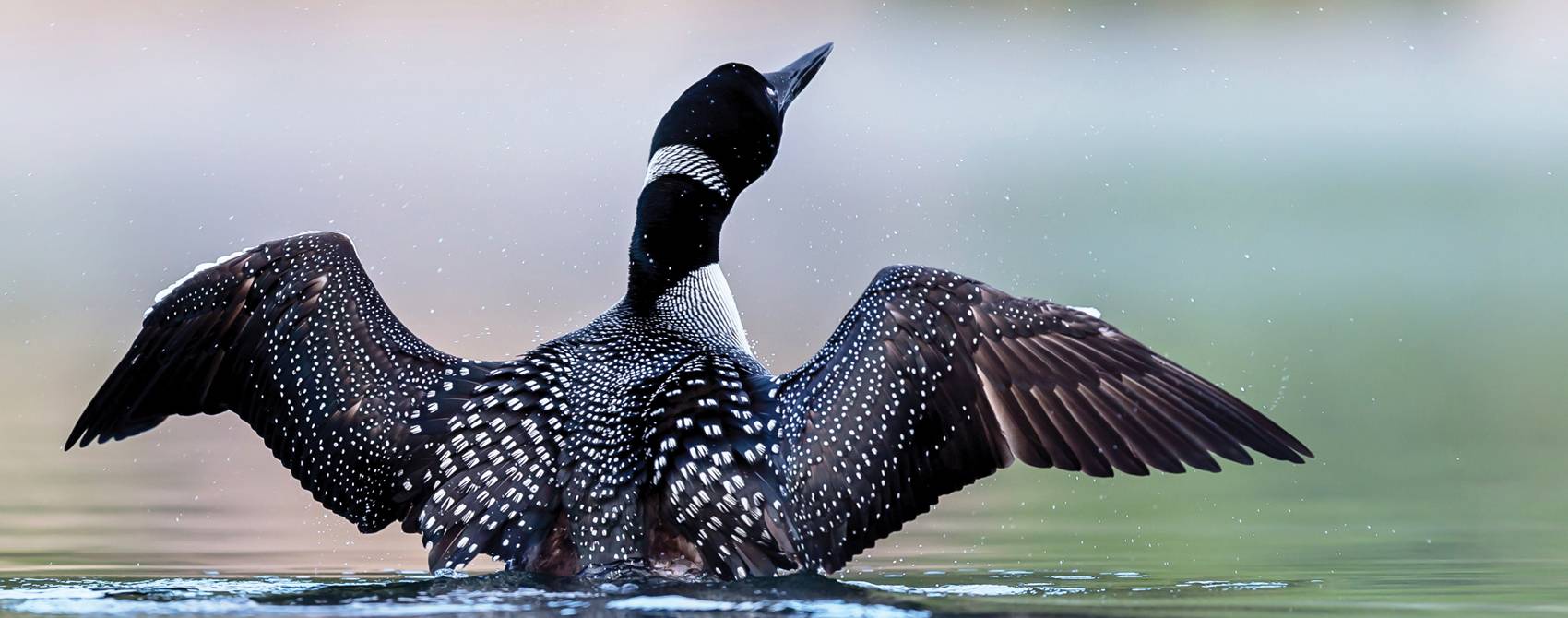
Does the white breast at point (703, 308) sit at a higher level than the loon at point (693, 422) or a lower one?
higher

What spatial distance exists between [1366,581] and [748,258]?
53.1 feet

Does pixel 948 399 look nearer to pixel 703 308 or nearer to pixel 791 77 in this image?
pixel 703 308

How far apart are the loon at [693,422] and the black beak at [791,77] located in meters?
1.17

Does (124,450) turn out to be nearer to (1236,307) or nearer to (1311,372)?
(1311,372)

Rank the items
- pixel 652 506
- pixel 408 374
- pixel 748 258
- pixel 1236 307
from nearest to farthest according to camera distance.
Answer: pixel 652 506, pixel 408 374, pixel 1236 307, pixel 748 258

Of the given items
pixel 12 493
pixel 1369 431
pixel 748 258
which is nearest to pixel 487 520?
pixel 12 493

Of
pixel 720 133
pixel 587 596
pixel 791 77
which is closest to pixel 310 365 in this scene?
pixel 587 596

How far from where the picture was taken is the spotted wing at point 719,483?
4586 millimetres

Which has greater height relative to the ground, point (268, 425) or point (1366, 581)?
point (268, 425)

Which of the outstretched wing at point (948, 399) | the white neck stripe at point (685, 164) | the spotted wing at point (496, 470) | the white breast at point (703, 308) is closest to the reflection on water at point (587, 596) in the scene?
the spotted wing at point (496, 470)

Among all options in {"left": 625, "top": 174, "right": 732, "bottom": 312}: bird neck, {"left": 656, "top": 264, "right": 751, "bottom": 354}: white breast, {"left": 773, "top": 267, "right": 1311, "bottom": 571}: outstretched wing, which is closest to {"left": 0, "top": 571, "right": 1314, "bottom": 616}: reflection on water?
{"left": 773, "top": 267, "right": 1311, "bottom": 571}: outstretched wing

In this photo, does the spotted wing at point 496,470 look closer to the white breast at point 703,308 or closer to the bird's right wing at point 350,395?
the bird's right wing at point 350,395

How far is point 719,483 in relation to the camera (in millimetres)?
4602

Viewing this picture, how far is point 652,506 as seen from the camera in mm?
4605
